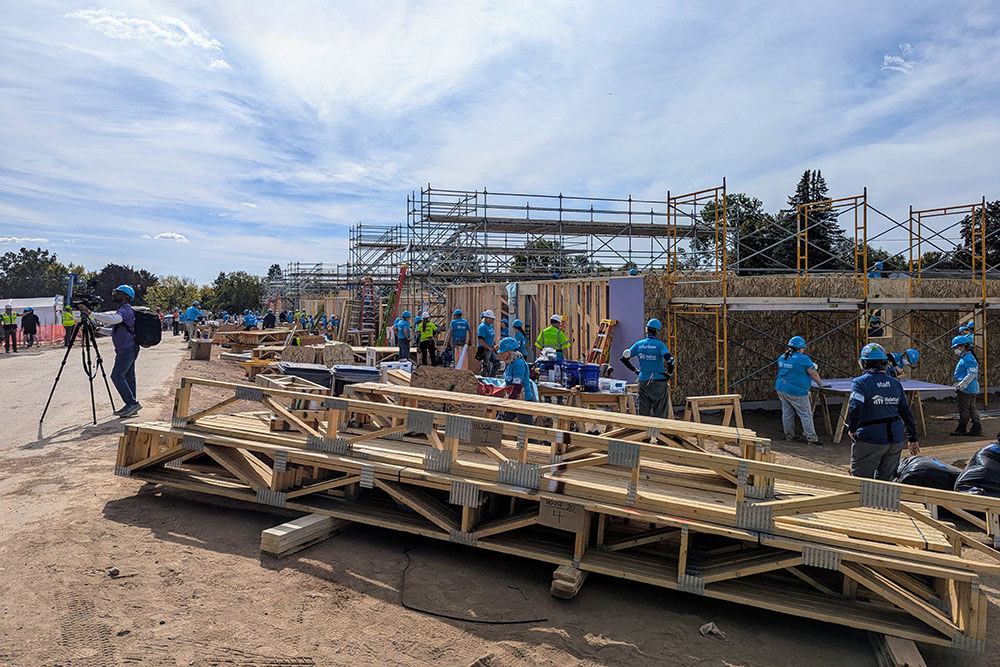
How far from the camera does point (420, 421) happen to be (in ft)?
17.3

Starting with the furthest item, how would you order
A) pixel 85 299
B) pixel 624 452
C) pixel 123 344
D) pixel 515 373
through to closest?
pixel 123 344 → pixel 85 299 → pixel 515 373 → pixel 624 452

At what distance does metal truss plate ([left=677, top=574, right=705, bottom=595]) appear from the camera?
4.32 meters

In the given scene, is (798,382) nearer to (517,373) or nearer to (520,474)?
(517,373)

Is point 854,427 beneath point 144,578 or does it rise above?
above

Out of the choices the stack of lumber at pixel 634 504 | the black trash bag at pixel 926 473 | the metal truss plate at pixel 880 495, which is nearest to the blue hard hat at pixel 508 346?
the stack of lumber at pixel 634 504

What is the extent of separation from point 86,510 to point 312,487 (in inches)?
87.7

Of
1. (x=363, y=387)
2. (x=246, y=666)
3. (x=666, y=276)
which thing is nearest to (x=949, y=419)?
(x=666, y=276)

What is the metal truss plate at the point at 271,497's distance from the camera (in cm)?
567

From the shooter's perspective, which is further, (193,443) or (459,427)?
(193,443)

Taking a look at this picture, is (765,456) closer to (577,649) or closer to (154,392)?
(577,649)

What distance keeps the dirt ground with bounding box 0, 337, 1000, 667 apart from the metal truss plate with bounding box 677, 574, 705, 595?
0.83 ft

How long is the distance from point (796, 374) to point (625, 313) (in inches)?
137

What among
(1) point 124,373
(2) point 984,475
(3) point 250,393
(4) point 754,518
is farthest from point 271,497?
(2) point 984,475

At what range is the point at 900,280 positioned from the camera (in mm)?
16391
